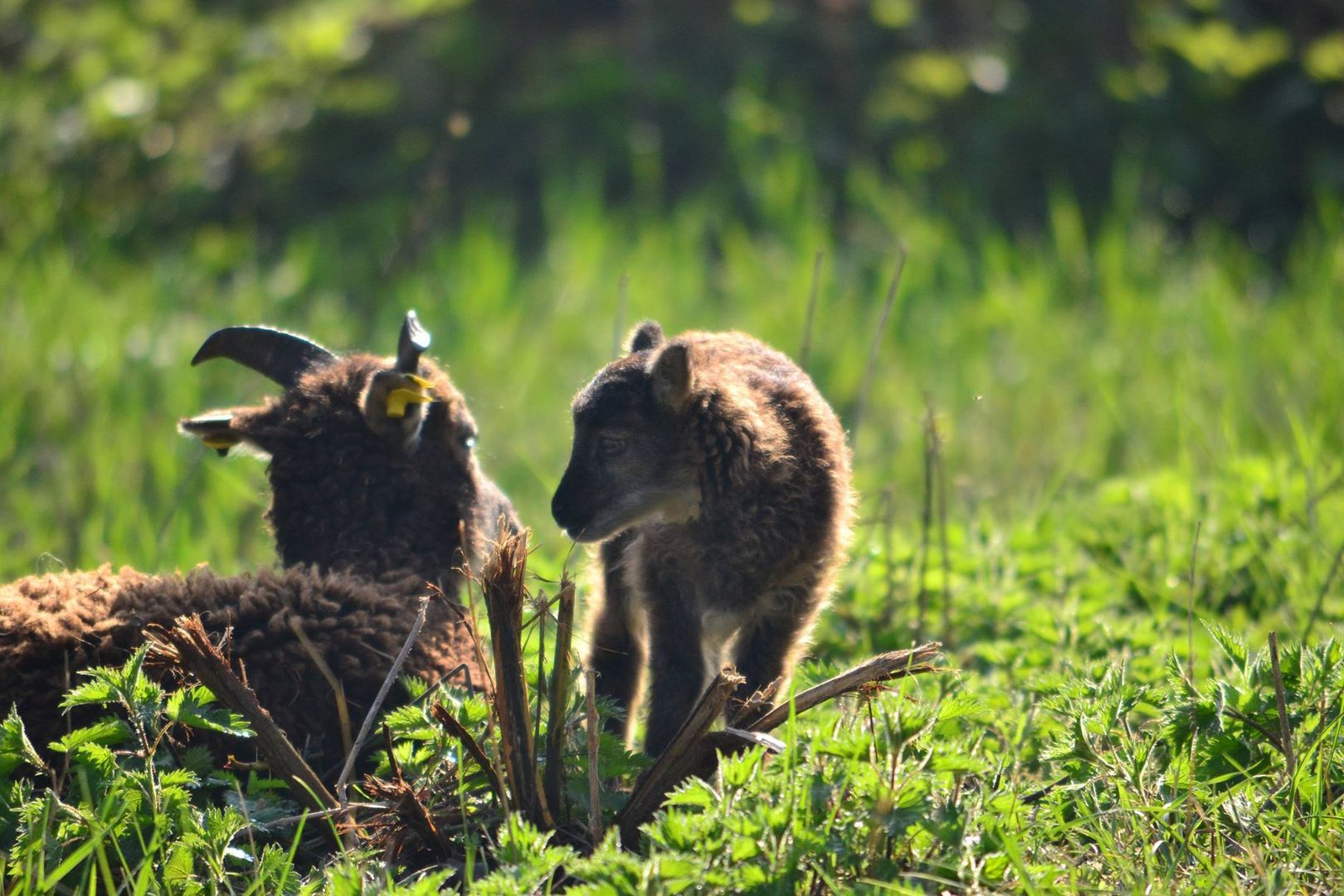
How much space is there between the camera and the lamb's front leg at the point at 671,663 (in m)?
4.51

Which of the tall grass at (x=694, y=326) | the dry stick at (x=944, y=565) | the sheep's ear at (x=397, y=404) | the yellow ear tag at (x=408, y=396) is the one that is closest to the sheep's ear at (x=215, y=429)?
the sheep's ear at (x=397, y=404)

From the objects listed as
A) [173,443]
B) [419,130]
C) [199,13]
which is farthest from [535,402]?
[199,13]

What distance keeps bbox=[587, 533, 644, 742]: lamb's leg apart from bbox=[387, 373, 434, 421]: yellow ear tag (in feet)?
2.67

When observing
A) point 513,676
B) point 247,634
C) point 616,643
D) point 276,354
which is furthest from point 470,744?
point 276,354

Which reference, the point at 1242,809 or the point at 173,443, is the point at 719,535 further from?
the point at 173,443

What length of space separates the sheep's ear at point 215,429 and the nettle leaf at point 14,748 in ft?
5.56

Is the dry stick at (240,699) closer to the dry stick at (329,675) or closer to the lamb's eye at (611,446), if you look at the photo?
the dry stick at (329,675)

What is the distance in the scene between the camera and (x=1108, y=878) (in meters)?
3.52

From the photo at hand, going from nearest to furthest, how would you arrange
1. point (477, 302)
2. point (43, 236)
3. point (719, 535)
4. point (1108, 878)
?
point (1108, 878)
point (719, 535)
point (477, 302)
point (43, 236)

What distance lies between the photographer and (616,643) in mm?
5027

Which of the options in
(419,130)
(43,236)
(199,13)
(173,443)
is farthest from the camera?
(199,13)

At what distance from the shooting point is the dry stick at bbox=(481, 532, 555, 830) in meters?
3.47

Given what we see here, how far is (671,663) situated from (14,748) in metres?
1.90

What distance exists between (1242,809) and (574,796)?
5.53ft
